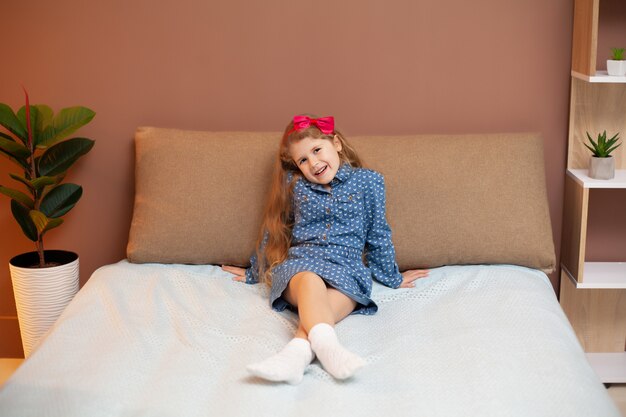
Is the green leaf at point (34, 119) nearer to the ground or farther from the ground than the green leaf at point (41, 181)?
farther from the ground

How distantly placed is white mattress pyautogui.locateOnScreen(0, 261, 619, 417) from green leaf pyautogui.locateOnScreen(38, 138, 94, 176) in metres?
0.46

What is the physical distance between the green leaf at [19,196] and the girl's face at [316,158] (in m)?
0.92

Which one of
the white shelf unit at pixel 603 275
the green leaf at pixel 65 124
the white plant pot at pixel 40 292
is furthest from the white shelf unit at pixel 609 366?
the green leaf at pixel 65 124

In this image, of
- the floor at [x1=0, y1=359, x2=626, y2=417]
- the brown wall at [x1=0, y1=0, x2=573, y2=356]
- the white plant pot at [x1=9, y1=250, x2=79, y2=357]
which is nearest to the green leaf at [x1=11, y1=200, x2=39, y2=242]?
the white plant pot at [x1=9, y1=250, x2=79, y2=357]

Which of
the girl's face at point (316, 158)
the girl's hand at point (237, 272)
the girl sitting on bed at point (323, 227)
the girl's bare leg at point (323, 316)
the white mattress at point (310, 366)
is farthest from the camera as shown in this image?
the girl's hand at point (237, 272)

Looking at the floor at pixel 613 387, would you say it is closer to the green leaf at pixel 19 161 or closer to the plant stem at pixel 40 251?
the plant stem at pixel 40 251

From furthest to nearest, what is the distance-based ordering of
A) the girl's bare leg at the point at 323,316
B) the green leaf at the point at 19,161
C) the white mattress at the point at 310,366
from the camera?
the green leaf at the point at 19,161 → the girl's bare leg at the point at 323,316 → the white mattress at the point at 310,366

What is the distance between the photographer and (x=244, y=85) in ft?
8.73

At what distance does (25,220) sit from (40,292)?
0.82 ft

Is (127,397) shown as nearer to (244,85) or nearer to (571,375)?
(571,375)

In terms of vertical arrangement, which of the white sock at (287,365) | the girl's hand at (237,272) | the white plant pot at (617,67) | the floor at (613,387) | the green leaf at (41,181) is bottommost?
the floor at (613,387)

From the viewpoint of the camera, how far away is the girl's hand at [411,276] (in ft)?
7.65

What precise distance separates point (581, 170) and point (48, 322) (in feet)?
6.19

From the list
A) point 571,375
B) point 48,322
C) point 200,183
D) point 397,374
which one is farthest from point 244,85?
point 571,375
